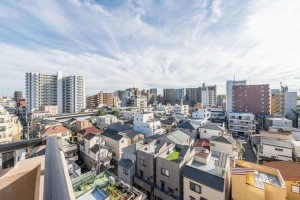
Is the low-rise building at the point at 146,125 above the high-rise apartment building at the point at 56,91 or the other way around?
the other way around

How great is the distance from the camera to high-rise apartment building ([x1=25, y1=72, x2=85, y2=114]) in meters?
53.4

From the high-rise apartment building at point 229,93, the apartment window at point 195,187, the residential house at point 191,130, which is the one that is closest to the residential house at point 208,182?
the apartment window at point 195,187

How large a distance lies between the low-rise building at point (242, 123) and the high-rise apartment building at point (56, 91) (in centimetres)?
5144

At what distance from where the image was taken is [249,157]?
22.5 meters

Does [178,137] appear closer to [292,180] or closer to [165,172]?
[165,172]

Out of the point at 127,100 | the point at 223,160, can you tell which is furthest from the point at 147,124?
the point at 127,100

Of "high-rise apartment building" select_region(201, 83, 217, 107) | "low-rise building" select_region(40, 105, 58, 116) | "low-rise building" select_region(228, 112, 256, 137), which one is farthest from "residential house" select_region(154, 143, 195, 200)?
"high-rise apartment building" select_region(201, 83, 217, 107)

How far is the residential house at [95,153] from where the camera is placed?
19031mm

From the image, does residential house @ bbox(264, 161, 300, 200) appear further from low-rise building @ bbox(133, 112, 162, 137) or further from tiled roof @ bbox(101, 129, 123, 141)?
low-rise building @ bbox(133, 112, 162, 137)

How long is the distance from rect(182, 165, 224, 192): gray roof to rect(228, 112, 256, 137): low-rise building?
29100 mm

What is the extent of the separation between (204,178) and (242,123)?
1211 inches

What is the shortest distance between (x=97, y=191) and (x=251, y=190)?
913cm

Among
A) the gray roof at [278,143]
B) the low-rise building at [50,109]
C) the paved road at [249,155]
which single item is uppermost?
the low-rise building at [50,109]

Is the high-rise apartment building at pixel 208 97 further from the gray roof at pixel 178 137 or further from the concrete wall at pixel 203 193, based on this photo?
the concrete wall at pixel 203 193
